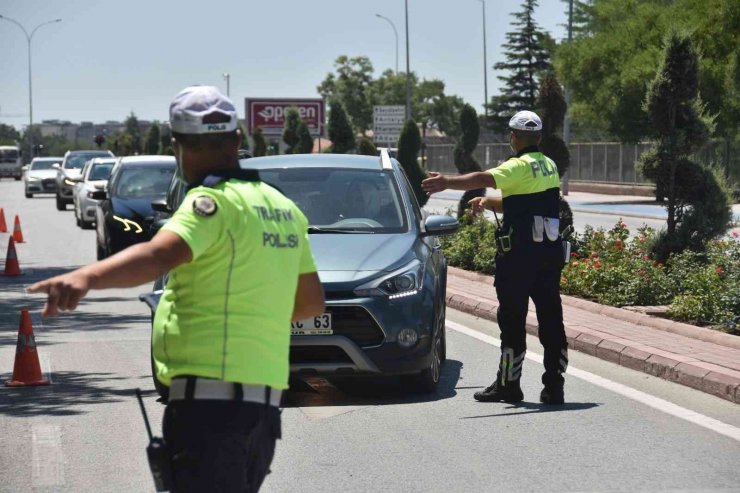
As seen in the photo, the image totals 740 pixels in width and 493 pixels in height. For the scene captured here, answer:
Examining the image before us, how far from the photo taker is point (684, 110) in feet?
51.7

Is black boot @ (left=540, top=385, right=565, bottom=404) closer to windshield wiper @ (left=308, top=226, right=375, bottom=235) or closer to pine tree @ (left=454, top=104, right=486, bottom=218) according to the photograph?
windshield wiper @ (left=308, top=226, right=375, bottom=235)

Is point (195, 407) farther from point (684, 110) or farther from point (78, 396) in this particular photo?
point (684, 110)

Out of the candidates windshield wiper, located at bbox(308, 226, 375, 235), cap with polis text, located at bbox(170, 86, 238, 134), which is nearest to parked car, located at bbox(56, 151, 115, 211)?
windshield wiper, located at bbox(308, 226, 375, 235)

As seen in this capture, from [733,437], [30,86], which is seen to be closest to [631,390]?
[733,437]

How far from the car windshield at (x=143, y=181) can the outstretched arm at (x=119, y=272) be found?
18683mm

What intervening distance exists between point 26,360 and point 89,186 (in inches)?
887

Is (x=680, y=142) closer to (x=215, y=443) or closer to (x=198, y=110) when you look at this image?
(x=198, y=110)

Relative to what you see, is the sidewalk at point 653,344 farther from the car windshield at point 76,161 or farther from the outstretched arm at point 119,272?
the car windshield at point 76,161

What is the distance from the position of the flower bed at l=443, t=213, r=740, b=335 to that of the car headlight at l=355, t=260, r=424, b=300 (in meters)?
3.33

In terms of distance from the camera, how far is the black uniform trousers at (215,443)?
11.8ft

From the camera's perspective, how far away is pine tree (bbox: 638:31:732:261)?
15312 mm

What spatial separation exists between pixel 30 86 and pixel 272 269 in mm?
106916

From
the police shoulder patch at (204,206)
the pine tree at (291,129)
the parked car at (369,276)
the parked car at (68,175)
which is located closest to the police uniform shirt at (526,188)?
the parked car at (369,276)

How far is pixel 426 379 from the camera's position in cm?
904
